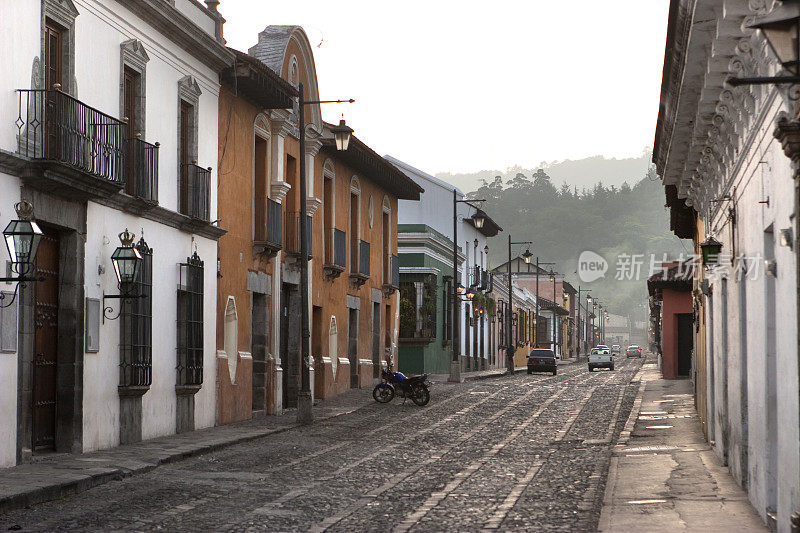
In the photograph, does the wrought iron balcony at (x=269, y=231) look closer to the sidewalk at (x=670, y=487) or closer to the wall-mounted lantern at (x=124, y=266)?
the wall-mounted lantern at (x=124, y=266)

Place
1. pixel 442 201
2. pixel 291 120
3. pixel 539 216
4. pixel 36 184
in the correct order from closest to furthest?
pixel 36 184 → pixel 291 120 → pixel 442 201 → pixel 539 216

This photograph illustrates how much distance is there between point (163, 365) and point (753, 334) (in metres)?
11.0

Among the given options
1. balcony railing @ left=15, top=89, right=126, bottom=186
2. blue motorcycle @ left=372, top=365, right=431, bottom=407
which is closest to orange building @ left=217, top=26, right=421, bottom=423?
blue motorcycle @ left=372, top=365, right=431, bottom=407

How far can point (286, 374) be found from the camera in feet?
86.4

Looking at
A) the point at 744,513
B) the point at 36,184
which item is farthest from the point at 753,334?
the point at 36,184

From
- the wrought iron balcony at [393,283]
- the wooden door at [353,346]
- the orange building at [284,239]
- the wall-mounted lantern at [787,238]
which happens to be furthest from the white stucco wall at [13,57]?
the wrought iron balcony at [393,283]

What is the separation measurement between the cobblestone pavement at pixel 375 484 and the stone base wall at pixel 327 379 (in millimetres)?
6568

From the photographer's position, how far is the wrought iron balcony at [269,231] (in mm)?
23438

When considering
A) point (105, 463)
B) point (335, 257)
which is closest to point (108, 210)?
point (105, 463)

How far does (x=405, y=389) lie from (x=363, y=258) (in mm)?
7292

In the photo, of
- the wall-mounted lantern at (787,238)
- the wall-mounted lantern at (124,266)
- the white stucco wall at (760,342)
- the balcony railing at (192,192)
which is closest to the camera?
the wall-mounted lantern at (787,238)

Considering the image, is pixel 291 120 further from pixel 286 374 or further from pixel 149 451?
pixel 149 451

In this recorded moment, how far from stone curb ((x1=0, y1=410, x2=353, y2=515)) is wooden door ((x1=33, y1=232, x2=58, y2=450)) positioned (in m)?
1.30

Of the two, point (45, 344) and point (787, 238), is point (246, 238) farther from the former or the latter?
point (787, 238)
